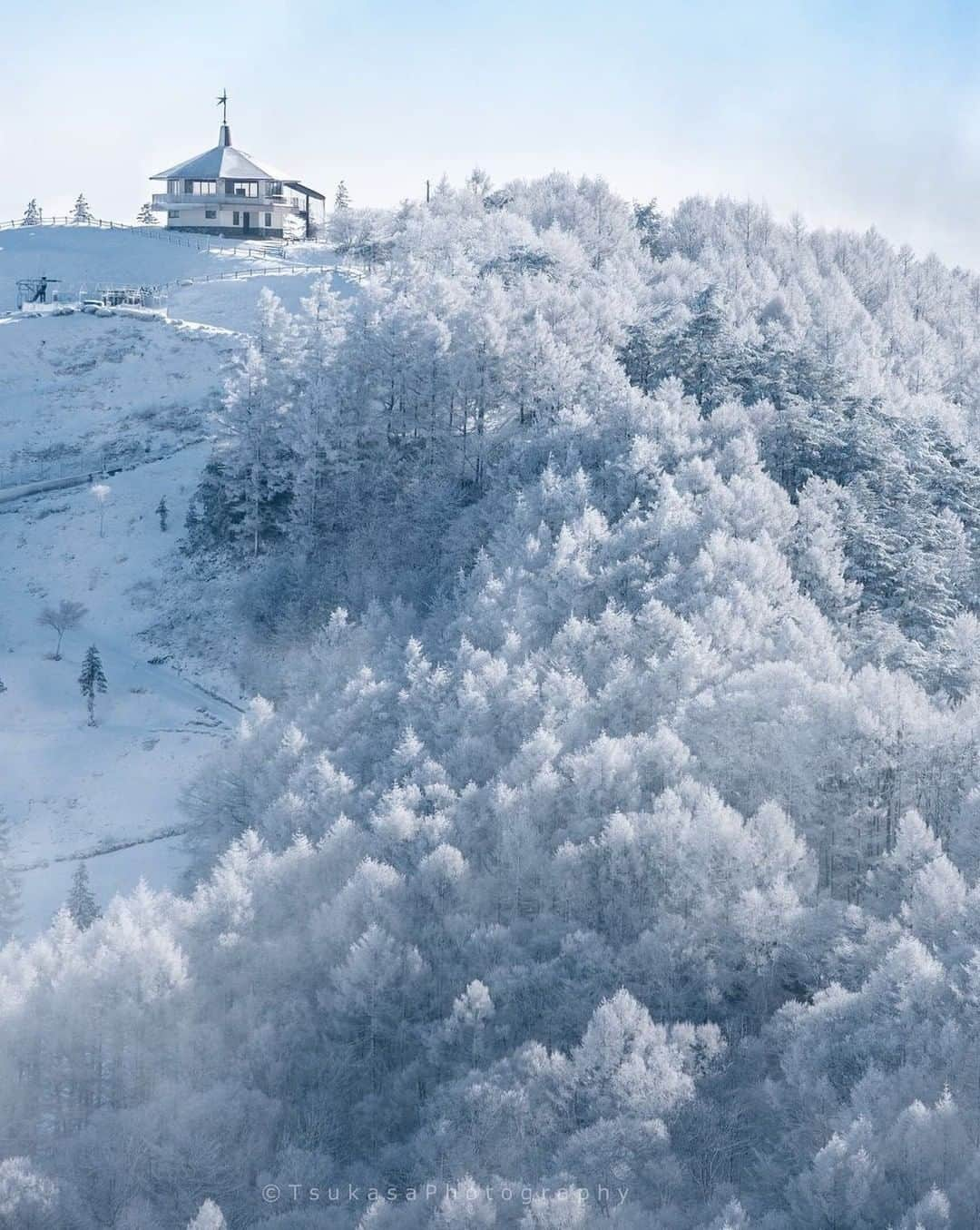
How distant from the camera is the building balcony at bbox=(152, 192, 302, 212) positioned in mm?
100312

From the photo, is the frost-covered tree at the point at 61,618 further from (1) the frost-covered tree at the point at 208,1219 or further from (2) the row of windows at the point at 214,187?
(2) the row of windows at the point at 214,187

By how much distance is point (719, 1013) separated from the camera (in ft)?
108

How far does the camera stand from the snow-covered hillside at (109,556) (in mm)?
47969

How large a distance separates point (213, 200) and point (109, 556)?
48.1 meters

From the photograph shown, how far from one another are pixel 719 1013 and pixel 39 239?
9065cm

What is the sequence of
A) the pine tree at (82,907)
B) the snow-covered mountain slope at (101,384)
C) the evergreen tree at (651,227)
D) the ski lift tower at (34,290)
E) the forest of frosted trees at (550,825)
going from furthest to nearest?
1. the evergreen tree at (651,227)
2. the ski lift tower at (34,290)
3. the snow-covered mountain slope at (101,384)
4. the pine tree at (82,907)
5. the forest of frosted trees at (550,825)

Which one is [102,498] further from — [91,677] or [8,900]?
[8,900]

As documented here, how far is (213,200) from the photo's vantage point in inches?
3952

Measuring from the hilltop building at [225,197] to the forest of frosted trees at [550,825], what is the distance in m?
36.6

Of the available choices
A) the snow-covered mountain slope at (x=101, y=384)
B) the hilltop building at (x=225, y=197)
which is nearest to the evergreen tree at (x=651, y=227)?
the hilltop building at (x=225, y=197)

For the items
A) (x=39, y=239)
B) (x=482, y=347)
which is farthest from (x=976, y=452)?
(x=39, y=239)

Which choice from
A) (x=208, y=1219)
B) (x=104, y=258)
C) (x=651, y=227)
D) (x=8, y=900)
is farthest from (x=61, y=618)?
(x=651, y=227)

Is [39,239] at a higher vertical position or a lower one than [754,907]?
higher

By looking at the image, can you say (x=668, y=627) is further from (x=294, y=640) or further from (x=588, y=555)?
(x=294, y=640)
